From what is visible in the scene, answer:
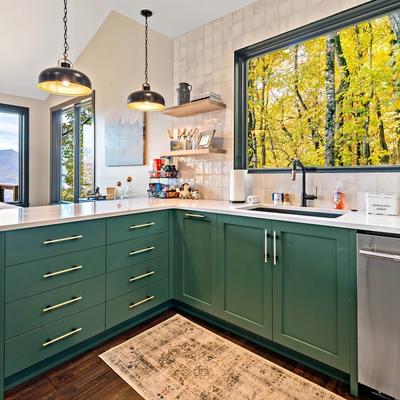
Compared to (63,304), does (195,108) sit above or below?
above

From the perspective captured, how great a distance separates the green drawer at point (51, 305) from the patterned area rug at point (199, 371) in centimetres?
38

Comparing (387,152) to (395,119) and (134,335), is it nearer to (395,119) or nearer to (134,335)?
(395,119)

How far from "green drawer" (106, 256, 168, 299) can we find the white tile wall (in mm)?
948

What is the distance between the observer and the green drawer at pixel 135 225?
2.00 metres

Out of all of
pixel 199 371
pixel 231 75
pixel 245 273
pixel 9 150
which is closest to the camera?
pixel 199 371

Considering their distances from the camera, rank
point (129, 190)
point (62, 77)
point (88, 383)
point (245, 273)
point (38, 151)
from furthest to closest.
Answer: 1. point (38, 151)
2. point (129, 190)
3. point (245, 273)
4. point (62, 77)
5. point (88, 383)

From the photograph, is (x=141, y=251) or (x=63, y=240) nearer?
(x=63, y=240)

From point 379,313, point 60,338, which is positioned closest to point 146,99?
point 60,338

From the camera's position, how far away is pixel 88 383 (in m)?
1.60

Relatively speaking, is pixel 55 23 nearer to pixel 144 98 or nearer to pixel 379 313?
pixel 144 98

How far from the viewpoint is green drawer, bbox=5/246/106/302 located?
1513mm

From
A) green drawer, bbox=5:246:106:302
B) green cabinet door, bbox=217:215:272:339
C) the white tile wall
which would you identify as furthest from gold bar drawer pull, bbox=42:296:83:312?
the white tile wall

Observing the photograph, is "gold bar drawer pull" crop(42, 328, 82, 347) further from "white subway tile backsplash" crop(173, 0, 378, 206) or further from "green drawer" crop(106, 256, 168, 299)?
"white subway tile backsplash" crop(173, 0, 378, 206)

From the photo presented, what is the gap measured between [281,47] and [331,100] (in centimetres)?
73
